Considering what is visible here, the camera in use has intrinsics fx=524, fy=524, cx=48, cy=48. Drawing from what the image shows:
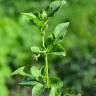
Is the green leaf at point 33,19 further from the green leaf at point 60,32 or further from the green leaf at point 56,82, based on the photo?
the green leaf at point 56,82

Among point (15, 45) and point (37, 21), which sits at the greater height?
point (37, 21)

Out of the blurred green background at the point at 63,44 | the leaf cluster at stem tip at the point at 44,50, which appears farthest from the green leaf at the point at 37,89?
the blurred green background at the point at 63,44

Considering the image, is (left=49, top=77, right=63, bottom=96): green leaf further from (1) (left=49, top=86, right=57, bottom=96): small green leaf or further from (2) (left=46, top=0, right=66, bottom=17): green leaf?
(2) (left=46, top=0, right=66, bottom=17): green leaf

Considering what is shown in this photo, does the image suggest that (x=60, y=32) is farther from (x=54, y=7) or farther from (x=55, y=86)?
(x=55, y=86)

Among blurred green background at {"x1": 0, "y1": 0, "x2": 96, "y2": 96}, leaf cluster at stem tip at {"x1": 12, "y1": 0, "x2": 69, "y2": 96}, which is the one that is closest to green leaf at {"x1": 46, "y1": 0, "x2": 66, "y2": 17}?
leaf cluster at stem tip at {"x1": 12, "y1": 0, "x2": 69, "y2": 96}

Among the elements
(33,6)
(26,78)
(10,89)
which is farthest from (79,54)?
(26,78)

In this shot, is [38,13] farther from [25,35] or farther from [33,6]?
[33,6]
